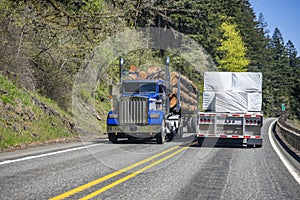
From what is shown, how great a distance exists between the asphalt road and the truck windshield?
530 centimetres

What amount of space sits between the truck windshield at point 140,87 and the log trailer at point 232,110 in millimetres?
2372

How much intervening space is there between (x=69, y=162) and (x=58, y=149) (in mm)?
3349

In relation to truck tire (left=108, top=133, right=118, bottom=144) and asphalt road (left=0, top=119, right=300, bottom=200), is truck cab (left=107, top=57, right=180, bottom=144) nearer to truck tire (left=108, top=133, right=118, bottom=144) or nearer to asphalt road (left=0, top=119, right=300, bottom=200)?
truck tire (left=108, top=133, right=118, bottom=144)

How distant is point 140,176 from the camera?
9094 mm

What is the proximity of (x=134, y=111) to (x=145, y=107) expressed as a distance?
462 millimetres

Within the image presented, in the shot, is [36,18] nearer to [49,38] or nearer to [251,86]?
[49,38]

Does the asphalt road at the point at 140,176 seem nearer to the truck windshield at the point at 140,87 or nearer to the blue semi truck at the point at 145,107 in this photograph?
the blue semi truck at the point at 145,107

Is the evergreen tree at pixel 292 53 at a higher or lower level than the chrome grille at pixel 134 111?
higher

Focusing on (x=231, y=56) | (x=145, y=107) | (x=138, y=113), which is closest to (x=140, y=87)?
(x=145, y=107)

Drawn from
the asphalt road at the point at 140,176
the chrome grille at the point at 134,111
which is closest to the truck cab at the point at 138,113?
the chrome grille at the point at 134,111

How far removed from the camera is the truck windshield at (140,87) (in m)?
18.4

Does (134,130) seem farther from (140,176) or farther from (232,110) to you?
(140,176)

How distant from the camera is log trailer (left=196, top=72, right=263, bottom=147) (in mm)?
17250

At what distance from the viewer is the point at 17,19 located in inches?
792
